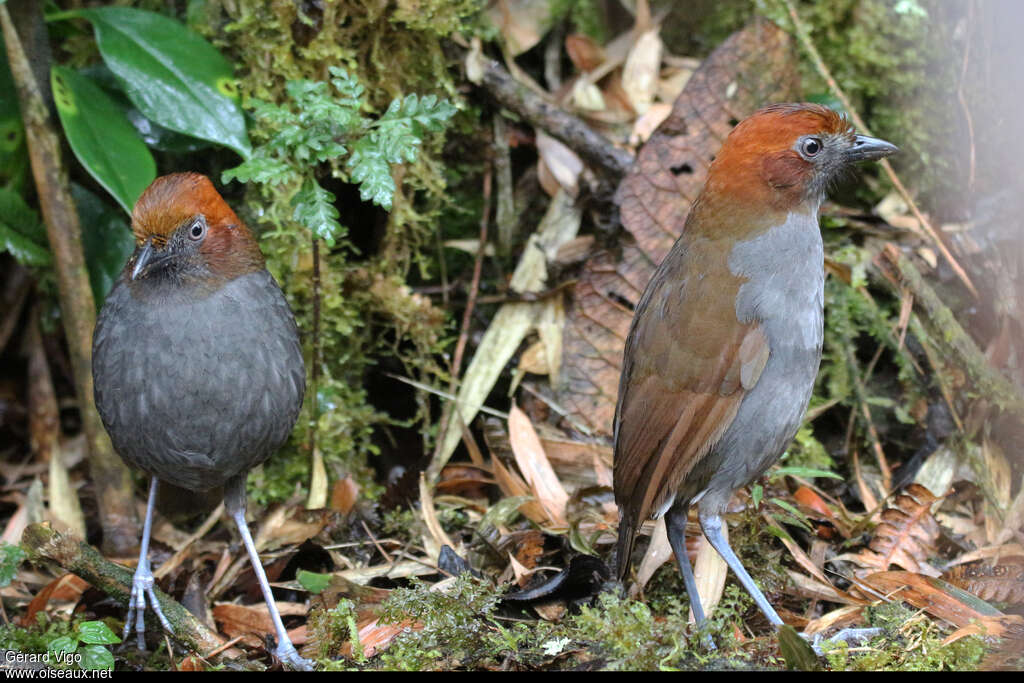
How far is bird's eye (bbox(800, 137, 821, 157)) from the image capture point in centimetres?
354

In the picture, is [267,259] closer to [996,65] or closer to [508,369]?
[508,369]

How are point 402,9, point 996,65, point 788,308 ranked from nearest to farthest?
point 788,308, point 996,65, point 402,9

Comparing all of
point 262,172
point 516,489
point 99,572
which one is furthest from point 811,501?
point 99,572

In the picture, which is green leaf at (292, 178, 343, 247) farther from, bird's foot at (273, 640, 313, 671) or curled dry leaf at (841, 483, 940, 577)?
curled dry leaf at (841, 483, 940, 577)

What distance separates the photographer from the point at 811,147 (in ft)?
11.7

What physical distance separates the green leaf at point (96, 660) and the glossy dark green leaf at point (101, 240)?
73.5 inches

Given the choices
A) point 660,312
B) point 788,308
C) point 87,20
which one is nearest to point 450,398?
point 660,312

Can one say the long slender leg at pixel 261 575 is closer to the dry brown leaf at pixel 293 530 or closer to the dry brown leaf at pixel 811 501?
the dry brown leaf at pixel 293 530

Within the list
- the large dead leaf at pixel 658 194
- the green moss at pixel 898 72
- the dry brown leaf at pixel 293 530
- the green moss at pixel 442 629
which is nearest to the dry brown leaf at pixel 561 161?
the large dead leaf at pixel 658 194

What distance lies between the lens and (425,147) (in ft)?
16.4

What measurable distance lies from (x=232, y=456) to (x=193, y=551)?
1.12 meters

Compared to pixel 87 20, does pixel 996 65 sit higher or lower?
higher

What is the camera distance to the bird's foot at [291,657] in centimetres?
365

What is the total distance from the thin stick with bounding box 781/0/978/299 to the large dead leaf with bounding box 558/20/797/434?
0.11m
